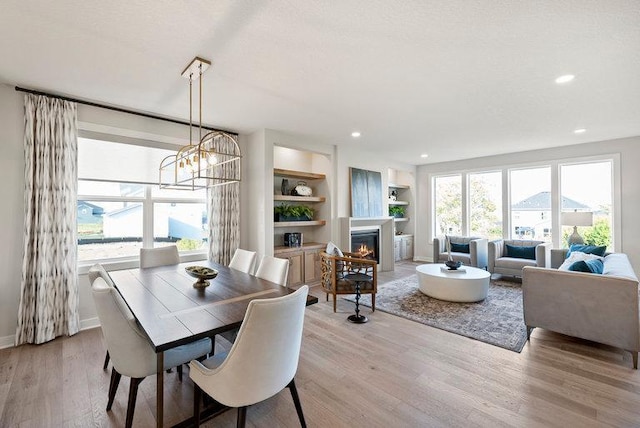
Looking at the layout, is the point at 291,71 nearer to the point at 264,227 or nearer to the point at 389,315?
the point at 264,227

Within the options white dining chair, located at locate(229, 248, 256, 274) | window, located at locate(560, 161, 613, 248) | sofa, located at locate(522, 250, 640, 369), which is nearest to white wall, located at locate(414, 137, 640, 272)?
window, located at locate(560, 161, 613, 248)

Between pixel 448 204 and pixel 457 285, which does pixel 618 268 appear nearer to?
pixel 457 285

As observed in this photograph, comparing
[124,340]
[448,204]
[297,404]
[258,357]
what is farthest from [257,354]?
[448,204]

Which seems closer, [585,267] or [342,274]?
[585,267]

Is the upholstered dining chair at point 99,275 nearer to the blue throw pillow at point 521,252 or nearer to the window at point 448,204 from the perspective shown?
the blue throw pillow at point 521,252

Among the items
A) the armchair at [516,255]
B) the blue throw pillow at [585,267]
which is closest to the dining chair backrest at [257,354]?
the blue throw pillow at [585,267]

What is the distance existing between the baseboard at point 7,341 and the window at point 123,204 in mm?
966

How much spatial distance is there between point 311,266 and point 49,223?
3.64 meters

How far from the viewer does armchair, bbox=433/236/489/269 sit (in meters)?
5.84

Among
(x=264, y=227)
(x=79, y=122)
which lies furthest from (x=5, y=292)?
(x=264, y=227)

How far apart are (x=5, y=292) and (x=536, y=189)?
8788 millimetres

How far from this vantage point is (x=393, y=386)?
2.28 m

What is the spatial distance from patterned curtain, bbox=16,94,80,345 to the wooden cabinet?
2641 mm

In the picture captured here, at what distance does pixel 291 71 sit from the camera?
270 cm
